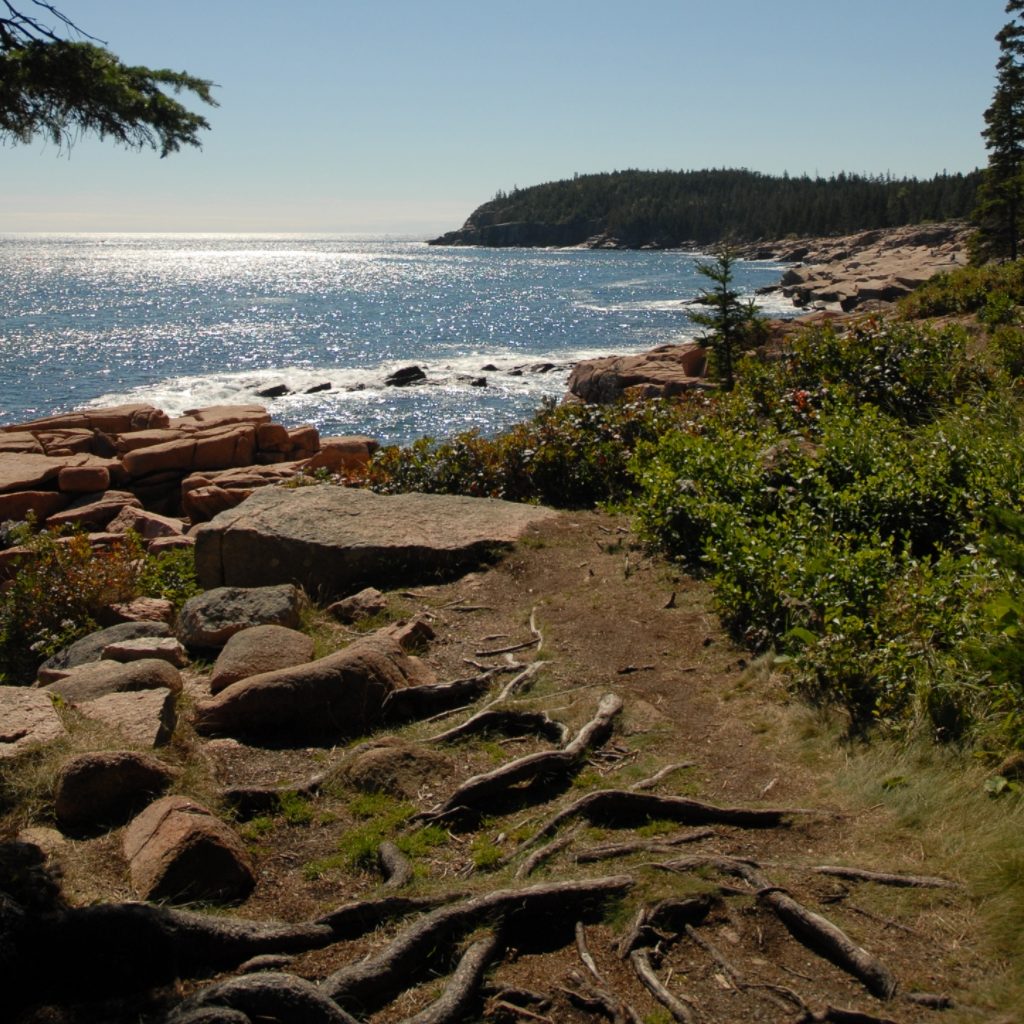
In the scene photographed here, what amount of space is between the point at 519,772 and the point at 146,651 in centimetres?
350

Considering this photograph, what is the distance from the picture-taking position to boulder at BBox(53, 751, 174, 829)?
512cm

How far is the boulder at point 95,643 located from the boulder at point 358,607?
1.42m

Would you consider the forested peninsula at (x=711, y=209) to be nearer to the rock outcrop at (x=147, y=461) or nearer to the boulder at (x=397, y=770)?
the rock outcrop at (x=147, y=461)

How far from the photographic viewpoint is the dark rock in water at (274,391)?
3638cm

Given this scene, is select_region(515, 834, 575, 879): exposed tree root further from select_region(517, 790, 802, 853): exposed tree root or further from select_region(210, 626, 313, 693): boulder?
select_region(210, 626, 313, 693): boulder

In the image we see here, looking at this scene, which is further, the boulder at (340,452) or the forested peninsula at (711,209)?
the forested peninsula at (711,209)

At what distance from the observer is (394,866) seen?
→ 15.7ft

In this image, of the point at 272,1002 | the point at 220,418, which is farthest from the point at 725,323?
the point at 272,1002

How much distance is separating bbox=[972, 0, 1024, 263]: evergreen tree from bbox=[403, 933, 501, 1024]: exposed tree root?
4190 cm

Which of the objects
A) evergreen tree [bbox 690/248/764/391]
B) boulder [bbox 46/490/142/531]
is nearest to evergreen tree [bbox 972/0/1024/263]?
evergreen tree [bbox 690/248/764/391]

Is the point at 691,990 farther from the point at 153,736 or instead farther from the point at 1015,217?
the point at 1015,217

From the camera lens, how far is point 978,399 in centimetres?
1138

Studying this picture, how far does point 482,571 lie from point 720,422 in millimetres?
3973

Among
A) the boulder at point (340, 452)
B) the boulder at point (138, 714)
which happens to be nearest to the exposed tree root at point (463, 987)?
the boulder at point (138, 714)
